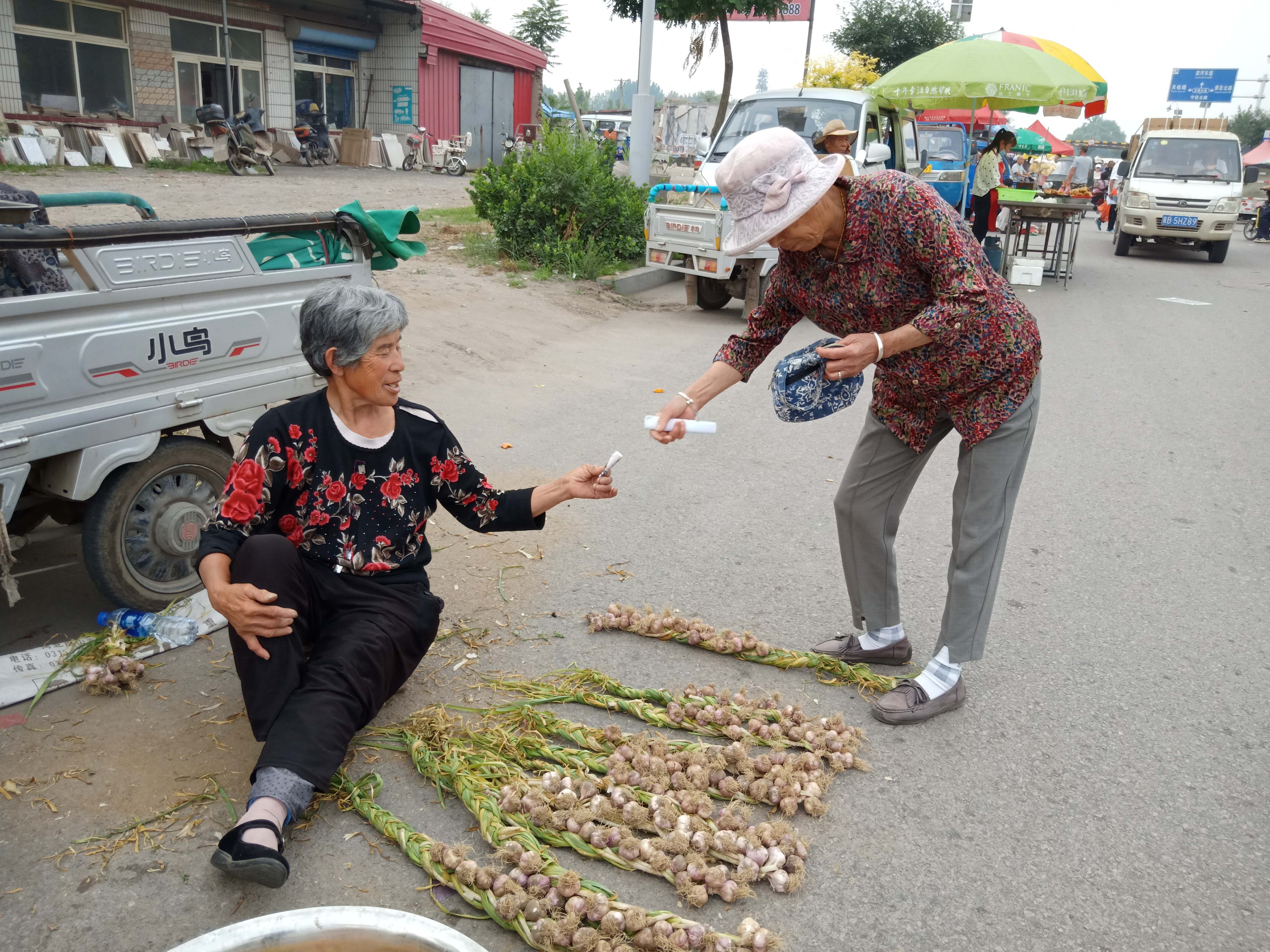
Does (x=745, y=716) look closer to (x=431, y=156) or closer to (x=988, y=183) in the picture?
(x=988, y=183)

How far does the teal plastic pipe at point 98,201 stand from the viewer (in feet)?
12.1

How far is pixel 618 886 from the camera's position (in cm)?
244

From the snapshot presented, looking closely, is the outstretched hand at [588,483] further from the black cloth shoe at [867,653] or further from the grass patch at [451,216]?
the grass patch at [451,216]

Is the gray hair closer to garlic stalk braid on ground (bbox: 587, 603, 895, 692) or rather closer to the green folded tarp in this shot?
the green folded tarp

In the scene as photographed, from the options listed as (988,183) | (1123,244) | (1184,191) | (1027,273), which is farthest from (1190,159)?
(988,183)

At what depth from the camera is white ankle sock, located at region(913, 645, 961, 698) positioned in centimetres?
323

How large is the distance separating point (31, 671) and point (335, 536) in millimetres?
1247

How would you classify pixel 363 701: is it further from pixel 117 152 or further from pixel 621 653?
pixel 117 152

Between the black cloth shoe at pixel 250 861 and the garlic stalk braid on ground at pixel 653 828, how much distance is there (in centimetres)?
54

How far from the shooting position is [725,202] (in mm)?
8859

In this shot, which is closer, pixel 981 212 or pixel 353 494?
pixel 353 494

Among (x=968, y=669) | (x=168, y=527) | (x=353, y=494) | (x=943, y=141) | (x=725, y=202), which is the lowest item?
(x=968, y=669)

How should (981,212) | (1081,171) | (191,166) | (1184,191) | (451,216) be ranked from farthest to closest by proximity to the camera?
1. (1081,171)
2. (191,166)
3. (1184,191)
4. (451,216)
5. (981,212)

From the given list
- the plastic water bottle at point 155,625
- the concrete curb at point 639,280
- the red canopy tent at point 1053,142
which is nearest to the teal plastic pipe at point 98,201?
the plastic water bottle at point 155,625
